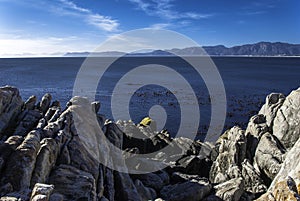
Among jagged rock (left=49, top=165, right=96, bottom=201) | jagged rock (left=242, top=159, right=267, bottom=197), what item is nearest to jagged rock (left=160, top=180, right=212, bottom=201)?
jagged rock (left=242, top=159, right=267, bottom=197)

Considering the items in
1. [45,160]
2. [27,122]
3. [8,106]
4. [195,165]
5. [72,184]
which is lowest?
[195,165]

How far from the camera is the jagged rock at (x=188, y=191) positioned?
22984 millimetres

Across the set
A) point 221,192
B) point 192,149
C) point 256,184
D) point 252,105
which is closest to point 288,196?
point 221,192

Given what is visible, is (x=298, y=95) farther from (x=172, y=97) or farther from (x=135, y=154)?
(x=172, y=97)

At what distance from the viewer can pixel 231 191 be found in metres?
22.6

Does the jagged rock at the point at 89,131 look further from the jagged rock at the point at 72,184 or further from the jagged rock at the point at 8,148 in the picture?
the jagged rock at the point at 8,148

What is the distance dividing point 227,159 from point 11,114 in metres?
21.7

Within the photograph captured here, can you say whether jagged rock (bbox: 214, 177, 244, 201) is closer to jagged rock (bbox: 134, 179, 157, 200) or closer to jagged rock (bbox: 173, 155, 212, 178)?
jagged rock (bbox: 134, 179, 157, 200)

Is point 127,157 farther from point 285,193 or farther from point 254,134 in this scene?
point 285,193

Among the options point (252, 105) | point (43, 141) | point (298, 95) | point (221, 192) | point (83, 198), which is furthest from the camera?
point (252, 105)

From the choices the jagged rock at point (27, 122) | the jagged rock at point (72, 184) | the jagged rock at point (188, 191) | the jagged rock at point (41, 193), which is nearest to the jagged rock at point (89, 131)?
the jagged rock at point (27, 122)

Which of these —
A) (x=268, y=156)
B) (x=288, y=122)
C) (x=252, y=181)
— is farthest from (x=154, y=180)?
(x=288, y=122)

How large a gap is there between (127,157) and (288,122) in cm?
1681

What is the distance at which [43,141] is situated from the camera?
1848cm
